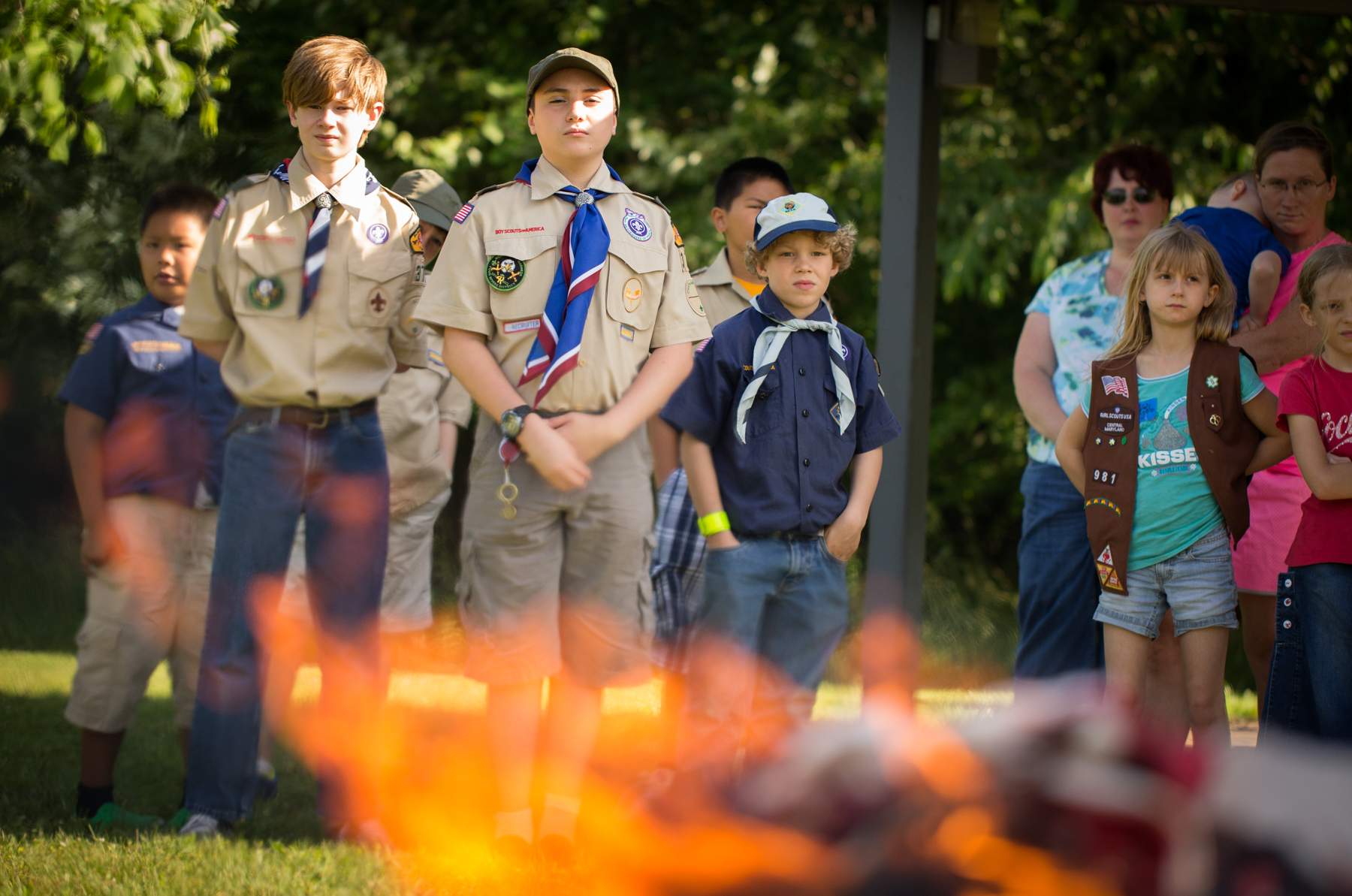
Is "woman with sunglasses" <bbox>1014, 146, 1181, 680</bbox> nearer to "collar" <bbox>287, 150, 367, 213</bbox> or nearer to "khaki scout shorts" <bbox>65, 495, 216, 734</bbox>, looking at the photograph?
"collar" <bbox>287, 150, 367, 213</bbox>

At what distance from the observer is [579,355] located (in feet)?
9.37

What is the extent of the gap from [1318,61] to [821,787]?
8.36 meters

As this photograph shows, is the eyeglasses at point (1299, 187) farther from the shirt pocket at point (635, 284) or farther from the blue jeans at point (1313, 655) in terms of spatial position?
the shirt pocket at point (635, 284)

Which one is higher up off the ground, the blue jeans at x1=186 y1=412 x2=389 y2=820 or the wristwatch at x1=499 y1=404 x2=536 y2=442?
the wristwatch at x1=499 y1=404 x2=536 y2=442

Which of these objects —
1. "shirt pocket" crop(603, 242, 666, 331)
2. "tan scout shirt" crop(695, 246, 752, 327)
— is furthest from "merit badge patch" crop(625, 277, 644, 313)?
"tan scout shirt" crop(695, 246, 752, 327)

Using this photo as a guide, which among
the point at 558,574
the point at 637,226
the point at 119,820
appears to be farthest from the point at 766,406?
the point at 119,820

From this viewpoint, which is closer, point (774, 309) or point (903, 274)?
point (774, 309)

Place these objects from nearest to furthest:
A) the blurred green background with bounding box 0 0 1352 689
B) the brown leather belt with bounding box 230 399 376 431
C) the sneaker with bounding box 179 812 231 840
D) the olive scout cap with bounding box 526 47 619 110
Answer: the olive scout cap with bounding box 526 47 619 110 < the sneaker with bounding box 179 812 231 840 < the brown leather belt with bounding box 230 399 376 431 < the blurred green background with bounding box 0 0 1352 689

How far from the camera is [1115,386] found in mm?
3178

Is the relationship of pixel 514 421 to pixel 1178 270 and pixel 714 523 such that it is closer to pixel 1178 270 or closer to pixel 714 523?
pixel 714 523

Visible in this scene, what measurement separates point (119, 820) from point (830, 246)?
2.55 m

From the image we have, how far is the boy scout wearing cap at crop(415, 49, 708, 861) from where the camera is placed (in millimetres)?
2824

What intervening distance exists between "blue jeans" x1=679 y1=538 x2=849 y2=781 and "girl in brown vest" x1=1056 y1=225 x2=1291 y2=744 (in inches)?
30.4

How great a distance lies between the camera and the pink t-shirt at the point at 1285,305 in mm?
3289
